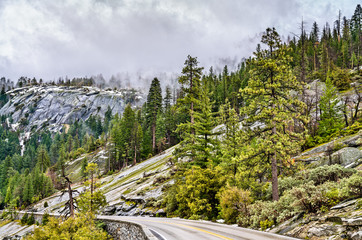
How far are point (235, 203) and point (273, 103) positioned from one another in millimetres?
7596

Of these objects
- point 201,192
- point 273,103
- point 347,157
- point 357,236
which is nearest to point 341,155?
point 347,157

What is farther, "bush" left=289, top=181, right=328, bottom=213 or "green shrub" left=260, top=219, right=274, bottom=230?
"green shrub" left=260, top=219, right=274, bottom=230

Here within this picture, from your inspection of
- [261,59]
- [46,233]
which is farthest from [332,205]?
[46,233]

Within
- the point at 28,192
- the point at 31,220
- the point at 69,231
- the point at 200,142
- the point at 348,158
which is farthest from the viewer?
the point at 28,192

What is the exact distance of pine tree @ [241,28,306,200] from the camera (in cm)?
1552

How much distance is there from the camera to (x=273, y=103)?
52.7 feet

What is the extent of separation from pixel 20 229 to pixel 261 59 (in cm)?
5371

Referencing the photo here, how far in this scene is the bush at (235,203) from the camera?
15392mm

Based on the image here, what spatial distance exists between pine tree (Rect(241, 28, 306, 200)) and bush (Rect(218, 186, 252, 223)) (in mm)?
1988

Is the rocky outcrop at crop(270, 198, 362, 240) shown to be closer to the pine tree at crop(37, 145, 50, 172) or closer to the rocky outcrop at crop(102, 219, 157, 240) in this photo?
the rocky outcrop at crop(102, 219, 157, 240)

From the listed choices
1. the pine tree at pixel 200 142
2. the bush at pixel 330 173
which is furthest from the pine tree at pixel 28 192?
the bush at pixel 330 173

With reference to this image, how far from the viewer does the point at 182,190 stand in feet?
72.5

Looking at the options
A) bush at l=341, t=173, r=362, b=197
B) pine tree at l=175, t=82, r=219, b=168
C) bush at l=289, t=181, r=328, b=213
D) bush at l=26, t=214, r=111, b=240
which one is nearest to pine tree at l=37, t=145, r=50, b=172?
bush at l=26, t=214, r=111, b=240

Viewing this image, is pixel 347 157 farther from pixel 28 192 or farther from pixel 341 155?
pixel 28 192
